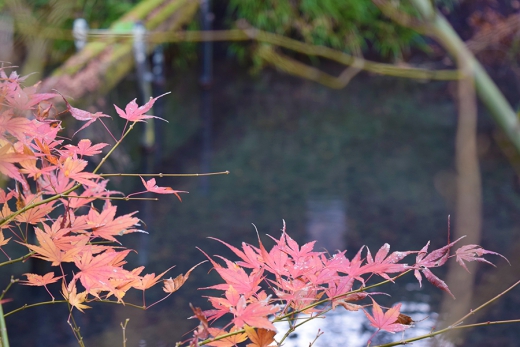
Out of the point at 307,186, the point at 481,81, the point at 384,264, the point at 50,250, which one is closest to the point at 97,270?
the point at 50,250

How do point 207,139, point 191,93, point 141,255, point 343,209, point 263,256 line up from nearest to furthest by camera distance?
point 263,256
point 141,255
point 343,209
point 207,139
point 191,93

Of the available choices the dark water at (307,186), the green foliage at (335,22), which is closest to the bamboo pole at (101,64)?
the dark water at (307,186)

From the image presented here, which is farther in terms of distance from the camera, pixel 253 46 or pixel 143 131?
pixel 253 46

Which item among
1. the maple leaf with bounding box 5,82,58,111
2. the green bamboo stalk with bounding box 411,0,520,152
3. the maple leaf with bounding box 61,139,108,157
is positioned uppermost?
the green bamboo stalk with bounding box 411,0,520,152

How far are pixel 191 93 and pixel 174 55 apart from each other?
1.08 meters

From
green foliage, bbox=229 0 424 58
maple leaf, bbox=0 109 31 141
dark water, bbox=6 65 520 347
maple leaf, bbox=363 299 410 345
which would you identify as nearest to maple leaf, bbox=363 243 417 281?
maple leaf, bbox=363 299 410 345

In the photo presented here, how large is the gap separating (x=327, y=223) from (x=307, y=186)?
459 millimetres

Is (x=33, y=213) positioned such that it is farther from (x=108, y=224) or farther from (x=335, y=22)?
(x=335, y=22)

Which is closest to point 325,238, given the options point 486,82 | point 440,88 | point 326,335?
point 326,335

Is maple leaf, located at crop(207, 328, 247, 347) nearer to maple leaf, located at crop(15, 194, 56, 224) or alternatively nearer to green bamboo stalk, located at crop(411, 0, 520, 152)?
maple leaf, located at crop(15, 194, 56, 224)

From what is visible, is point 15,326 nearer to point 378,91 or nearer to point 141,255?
point 141,255

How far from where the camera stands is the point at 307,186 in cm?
299

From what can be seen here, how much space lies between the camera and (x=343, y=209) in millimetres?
2727

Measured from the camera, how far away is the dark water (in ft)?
6.42
